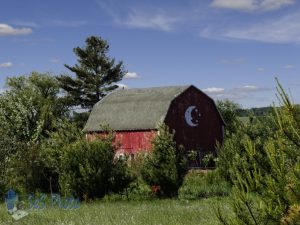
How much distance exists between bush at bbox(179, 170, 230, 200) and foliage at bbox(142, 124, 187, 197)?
31.4 inches

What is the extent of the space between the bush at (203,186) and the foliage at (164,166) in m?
0.80

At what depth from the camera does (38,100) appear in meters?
74.5

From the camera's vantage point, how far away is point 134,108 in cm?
5306

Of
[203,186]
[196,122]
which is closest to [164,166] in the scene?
[203,186]

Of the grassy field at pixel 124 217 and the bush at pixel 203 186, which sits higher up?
the grassy field at pixel 124 217

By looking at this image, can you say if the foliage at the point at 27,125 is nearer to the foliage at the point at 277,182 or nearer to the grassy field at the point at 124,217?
the grassy field at the point at 124,217

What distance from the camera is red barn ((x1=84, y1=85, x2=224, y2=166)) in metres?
50.3

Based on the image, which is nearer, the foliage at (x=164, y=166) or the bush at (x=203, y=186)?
the foliage at (x=164, y=166)

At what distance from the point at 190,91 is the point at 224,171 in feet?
89.1

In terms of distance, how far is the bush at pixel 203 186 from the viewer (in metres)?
23.2
